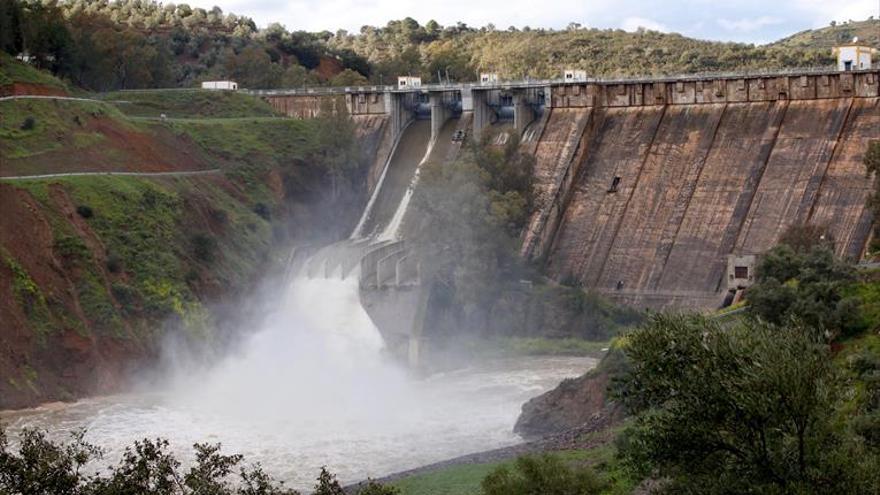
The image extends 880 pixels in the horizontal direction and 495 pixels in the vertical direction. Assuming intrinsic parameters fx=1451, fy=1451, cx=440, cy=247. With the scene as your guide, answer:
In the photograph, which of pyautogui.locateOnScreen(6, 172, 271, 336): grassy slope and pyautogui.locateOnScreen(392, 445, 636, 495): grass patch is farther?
pyautogui.locateOnScreen(6, 172, 271, 336): grassy slope

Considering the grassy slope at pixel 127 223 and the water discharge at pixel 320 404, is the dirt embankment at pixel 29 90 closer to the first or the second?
the grassy slope at pixel 127 223

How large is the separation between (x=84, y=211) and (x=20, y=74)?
13.2 meters

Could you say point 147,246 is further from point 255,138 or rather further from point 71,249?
point 255,138

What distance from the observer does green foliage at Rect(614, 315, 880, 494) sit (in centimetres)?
2248

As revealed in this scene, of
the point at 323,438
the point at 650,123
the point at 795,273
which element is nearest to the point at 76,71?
the point at 650,123

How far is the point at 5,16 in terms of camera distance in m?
76.0

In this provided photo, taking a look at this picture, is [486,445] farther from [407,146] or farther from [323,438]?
[407,146]

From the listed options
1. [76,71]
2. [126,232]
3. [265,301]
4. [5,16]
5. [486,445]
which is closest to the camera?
[486,445]

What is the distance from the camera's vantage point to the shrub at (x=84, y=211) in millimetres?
58994

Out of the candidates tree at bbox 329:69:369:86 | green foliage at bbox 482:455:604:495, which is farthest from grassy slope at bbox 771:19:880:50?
green foliage at bbox 482:455:604:495

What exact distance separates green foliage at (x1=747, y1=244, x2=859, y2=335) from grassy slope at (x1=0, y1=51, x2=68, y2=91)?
38.7 m

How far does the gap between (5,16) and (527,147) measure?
28234mm

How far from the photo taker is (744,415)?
22.9m

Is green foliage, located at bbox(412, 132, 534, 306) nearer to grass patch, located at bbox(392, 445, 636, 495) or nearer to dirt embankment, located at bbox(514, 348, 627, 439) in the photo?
dirt embankment, located at bbox(514, 348, 627, 439)
